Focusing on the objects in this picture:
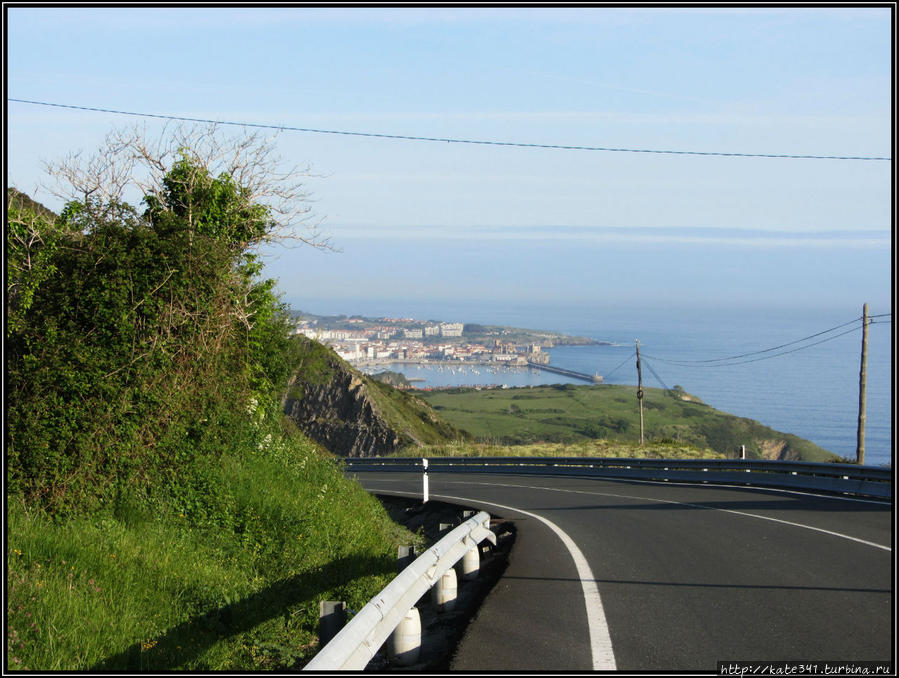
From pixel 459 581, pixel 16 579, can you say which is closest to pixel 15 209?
pixel 16 579

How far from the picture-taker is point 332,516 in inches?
519

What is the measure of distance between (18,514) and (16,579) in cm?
201

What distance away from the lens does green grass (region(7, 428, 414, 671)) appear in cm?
636

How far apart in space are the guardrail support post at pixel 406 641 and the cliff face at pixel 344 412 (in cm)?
5772

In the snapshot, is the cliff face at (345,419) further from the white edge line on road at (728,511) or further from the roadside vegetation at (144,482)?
the roadside vegetation at (144,482)

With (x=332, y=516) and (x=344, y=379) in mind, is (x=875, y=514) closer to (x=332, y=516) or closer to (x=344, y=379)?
(x=332, y=516)

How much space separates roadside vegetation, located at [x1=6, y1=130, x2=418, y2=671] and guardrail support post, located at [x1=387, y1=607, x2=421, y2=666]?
1766 mm

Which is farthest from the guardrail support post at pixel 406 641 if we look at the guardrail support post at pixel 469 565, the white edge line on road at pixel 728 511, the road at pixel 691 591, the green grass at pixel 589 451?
the green grass at pixel 589 451

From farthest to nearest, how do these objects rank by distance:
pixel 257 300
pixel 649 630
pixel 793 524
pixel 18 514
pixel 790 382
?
pixel 790 382 < pixel 257 300 < pixel 793 524 < pixel 18 514 < pixel 649 630

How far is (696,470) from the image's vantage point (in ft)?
81.0

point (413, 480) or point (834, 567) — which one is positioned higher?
point (834, 567)

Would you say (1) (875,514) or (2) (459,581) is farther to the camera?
(1) (875,514)

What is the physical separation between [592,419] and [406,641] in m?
104

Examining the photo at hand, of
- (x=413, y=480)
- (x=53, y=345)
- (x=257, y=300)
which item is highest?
(x=257, y=300)
